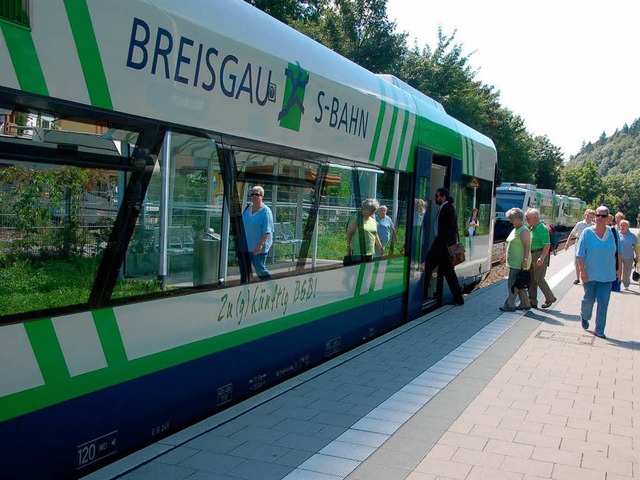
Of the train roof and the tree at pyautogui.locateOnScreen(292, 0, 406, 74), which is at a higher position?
the tree at pyautogui.locateOnScreen(292, 0, 406, 74)

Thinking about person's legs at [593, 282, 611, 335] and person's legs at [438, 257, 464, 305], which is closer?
person's legs at [593, 282, 611, 335]

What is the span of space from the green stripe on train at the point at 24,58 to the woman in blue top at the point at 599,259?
7602 mm

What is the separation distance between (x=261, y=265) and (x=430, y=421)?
188 centimetres

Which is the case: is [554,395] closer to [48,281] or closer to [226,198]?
[226,198]

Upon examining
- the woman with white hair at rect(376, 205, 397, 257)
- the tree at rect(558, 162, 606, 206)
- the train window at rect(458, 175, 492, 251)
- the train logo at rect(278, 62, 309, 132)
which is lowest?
the woman with white hair at rect(376, 205, 397, 257)

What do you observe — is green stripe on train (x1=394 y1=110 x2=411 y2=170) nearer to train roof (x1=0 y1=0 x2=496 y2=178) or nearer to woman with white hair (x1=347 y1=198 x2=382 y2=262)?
train roof (x1=0 y1=0 x2=496 y2=178)

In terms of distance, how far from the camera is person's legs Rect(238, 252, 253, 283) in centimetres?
514

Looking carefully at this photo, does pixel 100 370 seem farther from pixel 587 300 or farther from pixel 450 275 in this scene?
pixel 450 275

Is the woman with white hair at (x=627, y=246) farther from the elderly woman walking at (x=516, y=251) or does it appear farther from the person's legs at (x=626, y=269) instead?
the elderly woman walking at (x=516, y=251)

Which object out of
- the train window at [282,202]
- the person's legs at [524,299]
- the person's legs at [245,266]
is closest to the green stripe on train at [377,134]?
the train window at [282,202]

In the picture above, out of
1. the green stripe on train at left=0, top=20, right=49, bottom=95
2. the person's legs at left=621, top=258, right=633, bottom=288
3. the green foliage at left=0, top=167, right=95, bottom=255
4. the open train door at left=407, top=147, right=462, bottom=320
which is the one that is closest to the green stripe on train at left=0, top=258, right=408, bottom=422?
the green foliage at left=0, top=167, right=95, bottom=255

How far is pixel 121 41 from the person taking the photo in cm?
373

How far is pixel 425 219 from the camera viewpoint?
10.1 metres

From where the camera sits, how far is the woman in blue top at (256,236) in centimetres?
518
